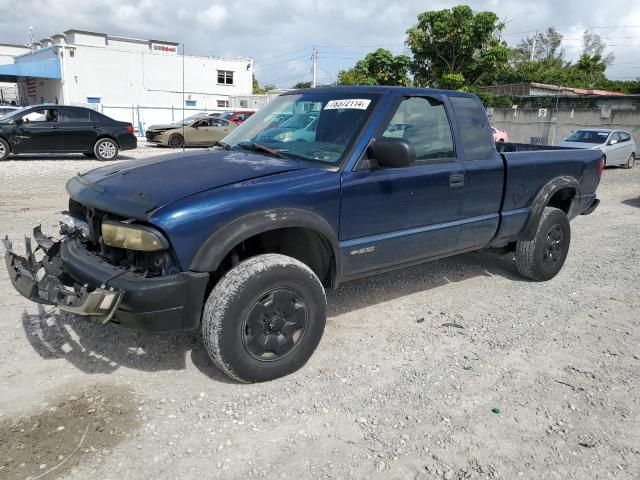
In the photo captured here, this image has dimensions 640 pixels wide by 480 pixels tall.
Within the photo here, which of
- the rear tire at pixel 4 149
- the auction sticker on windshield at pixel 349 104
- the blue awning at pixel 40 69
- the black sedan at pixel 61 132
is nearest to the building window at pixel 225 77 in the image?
the blue awning at pixel 40 69

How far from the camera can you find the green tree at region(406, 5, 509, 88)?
27594 millimetres

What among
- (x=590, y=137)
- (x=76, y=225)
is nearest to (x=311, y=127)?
(x=76, y=225)

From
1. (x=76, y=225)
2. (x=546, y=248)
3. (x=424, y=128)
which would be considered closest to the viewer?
(x=76, y=225)

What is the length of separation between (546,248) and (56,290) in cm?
453

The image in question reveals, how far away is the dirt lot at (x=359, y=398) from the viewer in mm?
2652

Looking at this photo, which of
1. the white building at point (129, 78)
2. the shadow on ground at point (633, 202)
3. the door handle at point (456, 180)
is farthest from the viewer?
the white building at point (129, 78)

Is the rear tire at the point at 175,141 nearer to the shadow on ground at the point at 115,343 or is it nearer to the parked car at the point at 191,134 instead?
the parked car at the point at 191,134

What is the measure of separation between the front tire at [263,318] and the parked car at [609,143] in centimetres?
1671

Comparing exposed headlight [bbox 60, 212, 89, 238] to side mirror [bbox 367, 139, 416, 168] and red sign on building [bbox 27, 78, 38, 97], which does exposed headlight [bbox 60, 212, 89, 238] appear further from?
red sign on building [bbox 27, 78, 38, 97]

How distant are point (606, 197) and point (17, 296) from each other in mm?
11828

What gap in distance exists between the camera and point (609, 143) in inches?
691

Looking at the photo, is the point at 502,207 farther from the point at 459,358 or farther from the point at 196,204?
the point at 196,204

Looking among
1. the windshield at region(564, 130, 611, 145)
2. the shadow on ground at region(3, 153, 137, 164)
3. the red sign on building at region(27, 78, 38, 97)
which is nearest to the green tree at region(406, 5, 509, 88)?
the windshield at region(564, 130, 611, 145)

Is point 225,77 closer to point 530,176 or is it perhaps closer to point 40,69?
point 40,69
